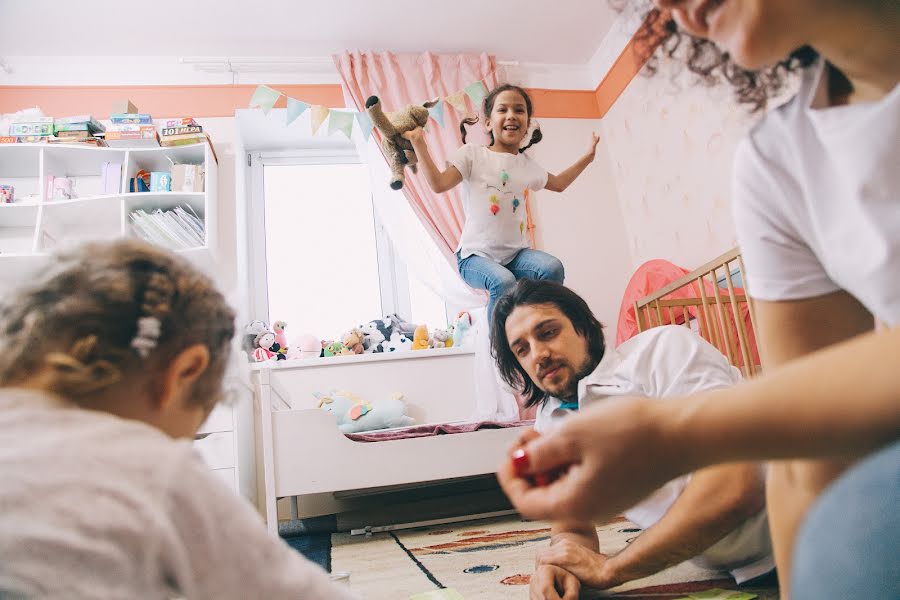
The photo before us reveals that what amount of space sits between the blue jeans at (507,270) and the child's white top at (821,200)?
5.57ft

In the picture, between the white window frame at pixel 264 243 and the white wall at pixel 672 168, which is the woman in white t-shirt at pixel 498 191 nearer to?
the white wall at pixel 672 168

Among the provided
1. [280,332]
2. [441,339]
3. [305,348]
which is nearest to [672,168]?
[441,339]

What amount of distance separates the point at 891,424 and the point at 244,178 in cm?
361

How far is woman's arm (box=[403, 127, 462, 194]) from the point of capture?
2.18 m

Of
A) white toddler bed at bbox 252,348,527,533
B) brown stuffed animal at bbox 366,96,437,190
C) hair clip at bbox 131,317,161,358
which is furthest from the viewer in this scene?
brown stuffed animal at bbox 366,96,437,190

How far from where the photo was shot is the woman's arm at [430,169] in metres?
2.18

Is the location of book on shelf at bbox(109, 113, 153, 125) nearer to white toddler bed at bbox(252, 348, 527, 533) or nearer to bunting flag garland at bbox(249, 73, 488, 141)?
bunting flag garland at bbox(249, 73, 488, 141)

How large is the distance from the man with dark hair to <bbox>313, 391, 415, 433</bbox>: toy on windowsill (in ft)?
→ 4.10

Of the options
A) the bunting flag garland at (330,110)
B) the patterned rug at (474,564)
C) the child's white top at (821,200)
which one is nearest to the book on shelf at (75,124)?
the bunting flag garland at (330,110)

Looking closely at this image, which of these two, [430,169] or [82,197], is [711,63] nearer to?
[430,169]

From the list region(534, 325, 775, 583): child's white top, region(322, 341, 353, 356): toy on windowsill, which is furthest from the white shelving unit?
region(534, 325, 775, 583): child's white top

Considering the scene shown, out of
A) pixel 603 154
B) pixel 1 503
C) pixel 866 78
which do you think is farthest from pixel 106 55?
pixel 866 78

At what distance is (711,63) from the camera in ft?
2.11

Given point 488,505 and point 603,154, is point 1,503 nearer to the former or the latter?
point 488,505
